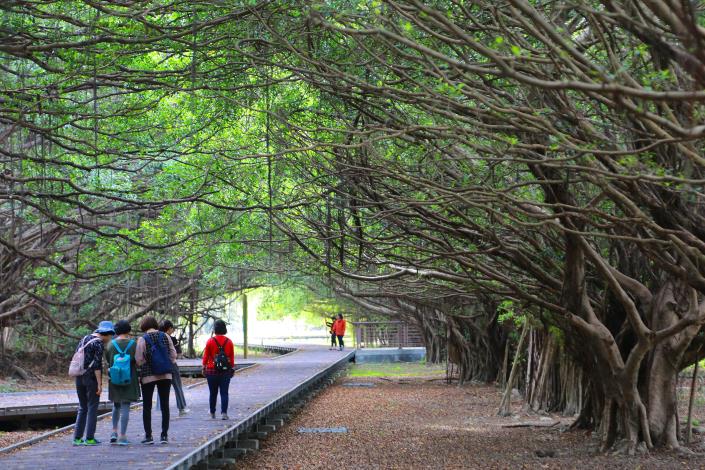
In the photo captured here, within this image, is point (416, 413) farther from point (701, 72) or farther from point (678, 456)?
point (701, 72)

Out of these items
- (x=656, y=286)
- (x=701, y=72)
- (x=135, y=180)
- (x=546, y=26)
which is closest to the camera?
(x=701, y=72)

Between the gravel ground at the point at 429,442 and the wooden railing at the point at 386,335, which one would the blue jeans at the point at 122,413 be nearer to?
the gravel ground at the point at 429,442

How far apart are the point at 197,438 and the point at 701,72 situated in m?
8.25

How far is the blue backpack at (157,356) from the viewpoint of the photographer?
10656 mm

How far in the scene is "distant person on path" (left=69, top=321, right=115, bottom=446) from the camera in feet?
34.3

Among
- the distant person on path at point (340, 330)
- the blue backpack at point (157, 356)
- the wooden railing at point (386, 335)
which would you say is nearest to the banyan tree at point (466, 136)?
the blue backpack at point (157, 356)

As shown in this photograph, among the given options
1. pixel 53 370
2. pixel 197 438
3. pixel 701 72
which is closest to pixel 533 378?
pixel 197 438

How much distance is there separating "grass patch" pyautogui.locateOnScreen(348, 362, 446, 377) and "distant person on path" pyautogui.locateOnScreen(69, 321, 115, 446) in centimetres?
2212

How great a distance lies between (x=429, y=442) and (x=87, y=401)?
5700 mm

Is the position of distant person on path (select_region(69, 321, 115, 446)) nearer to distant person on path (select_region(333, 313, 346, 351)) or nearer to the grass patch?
the grass patch

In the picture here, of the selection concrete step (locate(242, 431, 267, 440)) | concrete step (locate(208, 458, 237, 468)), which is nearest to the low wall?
concrete step (locate(242, 431, 267, 440))

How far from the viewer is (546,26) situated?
513 centimetres

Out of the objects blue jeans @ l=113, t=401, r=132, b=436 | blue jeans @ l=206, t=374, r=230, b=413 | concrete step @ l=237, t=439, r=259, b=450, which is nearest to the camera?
blue jeans @ l=113, t=401, r=132, b=436

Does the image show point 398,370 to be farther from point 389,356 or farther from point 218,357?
point 218,357
